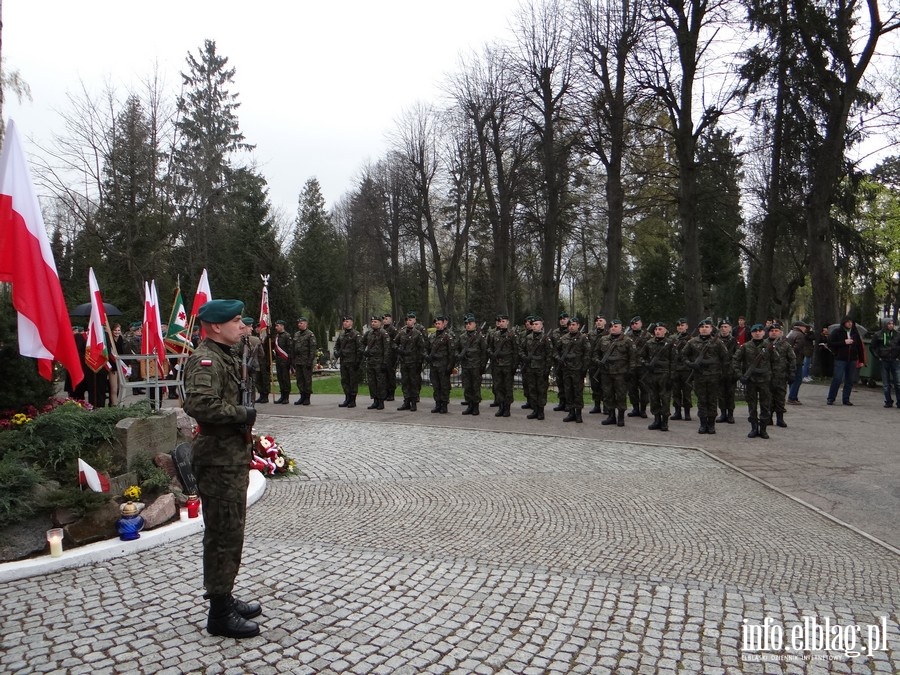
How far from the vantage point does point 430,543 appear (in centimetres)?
535

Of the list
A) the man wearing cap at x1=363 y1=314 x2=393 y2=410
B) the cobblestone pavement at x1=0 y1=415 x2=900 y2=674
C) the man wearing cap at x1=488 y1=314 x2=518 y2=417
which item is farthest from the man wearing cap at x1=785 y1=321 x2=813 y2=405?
the man wearing cap at x1=363 y1=314 x2=393 y2=410

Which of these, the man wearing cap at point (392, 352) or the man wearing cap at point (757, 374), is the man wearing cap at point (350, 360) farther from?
the man wearing cap at point (757, 374)

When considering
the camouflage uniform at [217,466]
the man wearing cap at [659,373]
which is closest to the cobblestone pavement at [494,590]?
the camouflage uniform at [217,466]

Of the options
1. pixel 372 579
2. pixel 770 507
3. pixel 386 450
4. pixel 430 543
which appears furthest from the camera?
pixel 386 450

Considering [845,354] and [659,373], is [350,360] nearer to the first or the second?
[659,373]

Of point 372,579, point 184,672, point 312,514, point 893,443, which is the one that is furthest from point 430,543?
point 893,443

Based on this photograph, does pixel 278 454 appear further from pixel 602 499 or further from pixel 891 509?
pixel 891 509

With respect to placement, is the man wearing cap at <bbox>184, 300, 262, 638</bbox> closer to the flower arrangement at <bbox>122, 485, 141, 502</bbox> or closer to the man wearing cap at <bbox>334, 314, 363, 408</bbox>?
the flower arrangement at <bbox>122, 485, 141, 502</bbox>

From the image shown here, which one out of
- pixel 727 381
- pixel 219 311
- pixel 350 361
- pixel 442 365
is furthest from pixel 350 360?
pixel 219 311

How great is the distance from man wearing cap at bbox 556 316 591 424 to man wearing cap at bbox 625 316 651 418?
90cm

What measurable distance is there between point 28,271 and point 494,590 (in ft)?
15.1

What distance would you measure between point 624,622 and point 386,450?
19.7 feet

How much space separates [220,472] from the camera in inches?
152

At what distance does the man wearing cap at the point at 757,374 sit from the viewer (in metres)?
11.0
